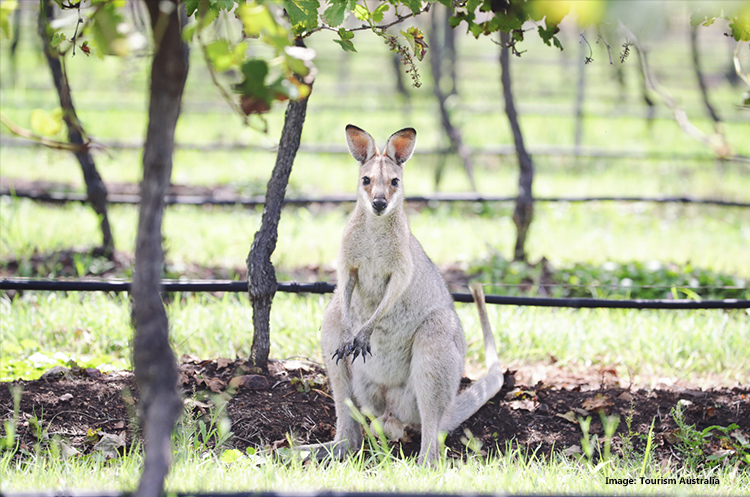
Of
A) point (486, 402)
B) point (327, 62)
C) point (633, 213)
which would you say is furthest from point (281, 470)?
point (327, 62)

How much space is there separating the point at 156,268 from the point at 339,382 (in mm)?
1647

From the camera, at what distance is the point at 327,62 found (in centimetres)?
1814

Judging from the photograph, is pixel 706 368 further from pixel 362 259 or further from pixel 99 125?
pixel 99 125

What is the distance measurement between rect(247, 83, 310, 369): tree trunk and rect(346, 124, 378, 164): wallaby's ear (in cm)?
25

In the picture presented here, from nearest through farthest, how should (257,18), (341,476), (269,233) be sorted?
(257,18)
(341,476)
(269,233)

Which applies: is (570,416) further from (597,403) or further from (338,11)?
(338,11)

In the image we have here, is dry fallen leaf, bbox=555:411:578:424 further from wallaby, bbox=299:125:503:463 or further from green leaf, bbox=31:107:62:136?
green leaf, bbox=31:107:62:136

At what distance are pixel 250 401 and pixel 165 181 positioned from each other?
6.00 ft

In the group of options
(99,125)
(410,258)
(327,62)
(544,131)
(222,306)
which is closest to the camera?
(410,258)

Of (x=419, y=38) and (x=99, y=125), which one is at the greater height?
(x=99, y=125)

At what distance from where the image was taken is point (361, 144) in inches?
126

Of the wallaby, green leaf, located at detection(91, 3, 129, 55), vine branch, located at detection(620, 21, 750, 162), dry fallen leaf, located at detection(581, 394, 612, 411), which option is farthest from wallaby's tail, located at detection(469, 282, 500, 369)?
green leaf, located at detection(91, 3, 129, 55)

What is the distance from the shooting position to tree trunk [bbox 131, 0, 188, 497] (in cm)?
149

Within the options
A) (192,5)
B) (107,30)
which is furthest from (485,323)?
(107,30)
